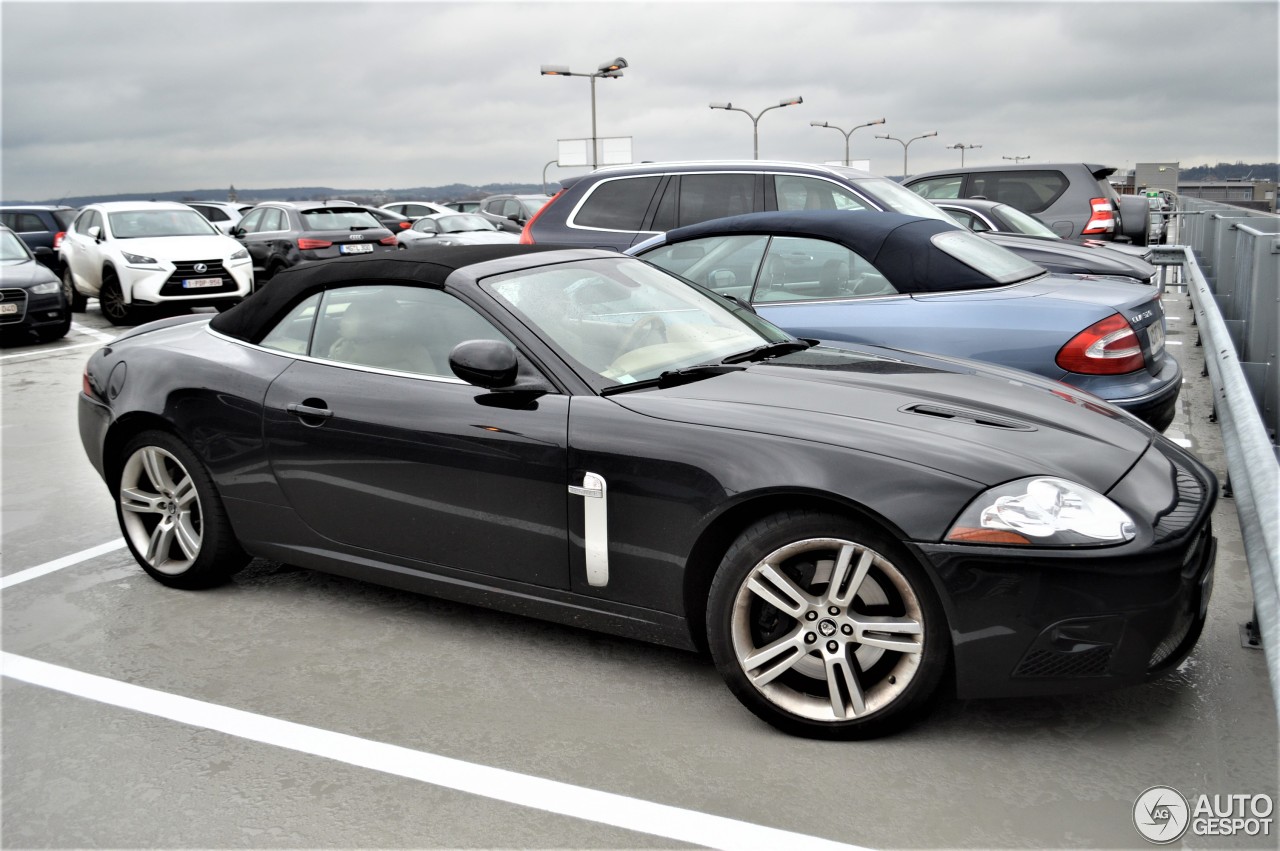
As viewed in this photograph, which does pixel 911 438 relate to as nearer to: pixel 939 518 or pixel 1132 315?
pixel 939 518

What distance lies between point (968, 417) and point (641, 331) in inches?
49.0

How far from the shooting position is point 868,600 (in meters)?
3.18

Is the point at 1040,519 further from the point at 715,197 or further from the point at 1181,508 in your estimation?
the point at 715,197

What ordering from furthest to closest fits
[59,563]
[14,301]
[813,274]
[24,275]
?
[24,275] → [14,301] → [813,274] → [59,563]

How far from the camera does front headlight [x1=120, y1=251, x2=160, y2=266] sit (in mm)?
15680

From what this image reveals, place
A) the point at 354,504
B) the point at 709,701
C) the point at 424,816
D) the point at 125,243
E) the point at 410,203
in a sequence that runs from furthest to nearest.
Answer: the point at 410,203, the point at 125,243, the point at 354,504, the point at 709,701, the point at 424,816

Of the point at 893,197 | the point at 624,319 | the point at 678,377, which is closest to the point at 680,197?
the point at 893,197

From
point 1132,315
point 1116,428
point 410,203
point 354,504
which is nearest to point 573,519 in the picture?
point 354,504

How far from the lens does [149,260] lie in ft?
51.5

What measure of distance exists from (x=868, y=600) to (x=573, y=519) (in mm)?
973

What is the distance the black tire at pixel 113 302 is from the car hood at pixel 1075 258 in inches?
471

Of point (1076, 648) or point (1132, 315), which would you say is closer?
point (1076, 648)

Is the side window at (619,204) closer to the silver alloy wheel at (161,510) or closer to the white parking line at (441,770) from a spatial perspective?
the silver alloy wheel at (161,510)

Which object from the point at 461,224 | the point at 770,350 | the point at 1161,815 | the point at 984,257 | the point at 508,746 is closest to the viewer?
the point at 1161,815
